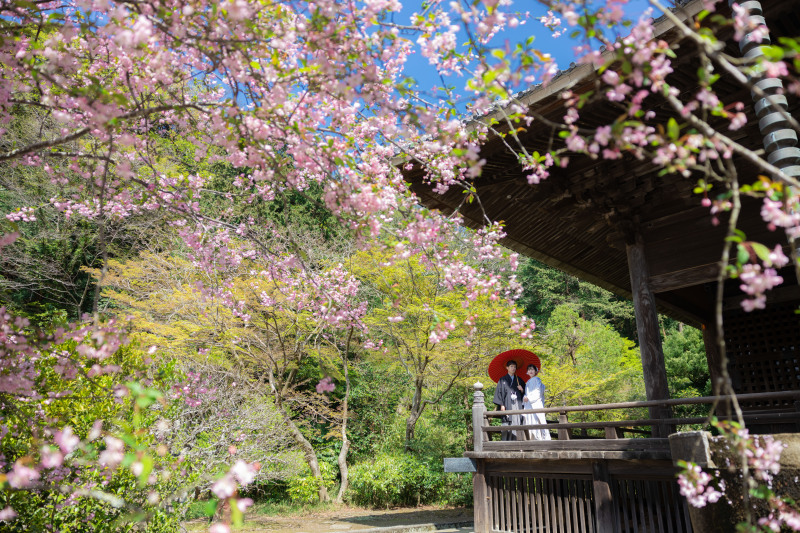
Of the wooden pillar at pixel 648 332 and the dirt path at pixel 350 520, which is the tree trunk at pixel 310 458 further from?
the wooden pillar at pixel 648 332

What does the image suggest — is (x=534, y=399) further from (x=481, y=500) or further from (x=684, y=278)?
(x=684, y=278)

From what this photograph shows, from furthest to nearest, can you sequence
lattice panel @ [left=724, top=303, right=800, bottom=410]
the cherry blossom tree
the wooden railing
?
lattice panel @ [left=724, top=303, right=800, bottom=410] → the wooden railing → the cherry blossom tree

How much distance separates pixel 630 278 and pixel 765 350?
3.03 metres

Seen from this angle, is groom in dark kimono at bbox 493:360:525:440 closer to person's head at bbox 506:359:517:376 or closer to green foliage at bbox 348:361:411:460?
person's head at bbox 506:359:517:376

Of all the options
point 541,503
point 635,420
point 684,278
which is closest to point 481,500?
point 541,503

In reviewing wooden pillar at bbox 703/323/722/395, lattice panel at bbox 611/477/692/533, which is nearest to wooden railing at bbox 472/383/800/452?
lattice panel at bbox 611/477/692/533

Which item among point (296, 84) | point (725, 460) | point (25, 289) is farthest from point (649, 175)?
point (25, 289)

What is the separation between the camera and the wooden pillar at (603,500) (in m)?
5.17

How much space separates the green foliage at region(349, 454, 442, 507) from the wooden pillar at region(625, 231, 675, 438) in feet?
30.1

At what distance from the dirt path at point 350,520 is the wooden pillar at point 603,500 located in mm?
6238

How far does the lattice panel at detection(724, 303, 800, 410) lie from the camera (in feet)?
23.1

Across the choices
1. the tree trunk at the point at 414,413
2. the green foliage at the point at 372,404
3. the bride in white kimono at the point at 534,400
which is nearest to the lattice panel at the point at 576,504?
the bride in white kimono at the point at 534,400

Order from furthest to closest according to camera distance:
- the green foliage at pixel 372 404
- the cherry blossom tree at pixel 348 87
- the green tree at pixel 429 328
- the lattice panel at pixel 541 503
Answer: the green foliage at pixel 372 404
the green tree at pixel 429 328
the lattice panel at pixel 541 503
the cherry blossom tree at pixel 348 87

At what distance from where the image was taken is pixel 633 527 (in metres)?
5.03
